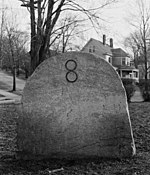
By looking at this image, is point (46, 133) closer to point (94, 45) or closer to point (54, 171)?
point (54, 171)

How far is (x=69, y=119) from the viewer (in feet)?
12.8

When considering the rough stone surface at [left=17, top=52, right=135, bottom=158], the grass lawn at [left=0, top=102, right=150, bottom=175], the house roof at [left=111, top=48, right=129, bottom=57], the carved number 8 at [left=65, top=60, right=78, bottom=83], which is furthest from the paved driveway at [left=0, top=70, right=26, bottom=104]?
the house roof at [left=111, top=48, right=129, bottom=57]

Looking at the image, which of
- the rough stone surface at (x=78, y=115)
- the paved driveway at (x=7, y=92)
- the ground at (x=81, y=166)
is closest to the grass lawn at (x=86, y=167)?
the ground at (x=81, y=166)

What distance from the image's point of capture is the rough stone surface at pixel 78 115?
389 centimetres

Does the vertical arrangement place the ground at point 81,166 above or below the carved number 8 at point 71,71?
below

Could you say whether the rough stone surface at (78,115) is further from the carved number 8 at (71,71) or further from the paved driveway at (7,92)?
the paved driveway at (7,92)

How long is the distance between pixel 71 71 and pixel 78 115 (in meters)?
0.65

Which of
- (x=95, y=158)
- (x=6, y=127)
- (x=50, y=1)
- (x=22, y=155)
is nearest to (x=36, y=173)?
(x=22, y=155)

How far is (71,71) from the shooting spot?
3977mm

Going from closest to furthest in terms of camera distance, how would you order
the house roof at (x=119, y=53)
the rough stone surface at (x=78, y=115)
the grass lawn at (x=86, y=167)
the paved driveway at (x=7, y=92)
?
the grass lawn at (x=86, y=167)
the rough stone surface at (x=78, y=115)
the paved driveway at (x=7, y=92)
the house roof at (x=119, y=53)

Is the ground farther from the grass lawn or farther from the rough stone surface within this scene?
the rough stone surface

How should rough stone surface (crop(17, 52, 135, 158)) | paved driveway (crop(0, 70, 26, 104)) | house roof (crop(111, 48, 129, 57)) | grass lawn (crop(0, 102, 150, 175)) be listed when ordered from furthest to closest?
house roof (crop(111, 48, 129, 57)) → paved driveway (crop(0, 70, 26, 104)) → rough stone surface (crop(17, 52, 135, 158)) → grass lawn (crop(0, 102, 150, 175))

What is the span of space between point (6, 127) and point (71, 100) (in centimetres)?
372

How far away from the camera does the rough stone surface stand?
3887mm
